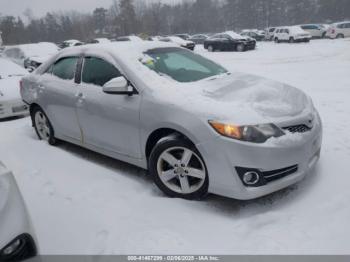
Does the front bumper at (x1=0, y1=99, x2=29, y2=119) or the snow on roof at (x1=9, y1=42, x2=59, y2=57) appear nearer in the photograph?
the front bumper at (x1=0, y1=99, x2=29, y2=119)

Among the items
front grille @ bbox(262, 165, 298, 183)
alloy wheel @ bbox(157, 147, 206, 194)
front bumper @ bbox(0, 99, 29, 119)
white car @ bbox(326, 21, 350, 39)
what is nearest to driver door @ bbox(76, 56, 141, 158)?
alloy wheel @ bbox(157, 147, 206, 194)

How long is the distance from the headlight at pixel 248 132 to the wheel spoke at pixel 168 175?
69cm

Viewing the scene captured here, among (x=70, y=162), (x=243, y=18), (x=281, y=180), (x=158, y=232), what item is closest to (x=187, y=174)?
(x=158, y=232)

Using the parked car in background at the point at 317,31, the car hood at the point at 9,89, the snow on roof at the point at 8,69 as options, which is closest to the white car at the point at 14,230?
the car hood at the point at 9,89

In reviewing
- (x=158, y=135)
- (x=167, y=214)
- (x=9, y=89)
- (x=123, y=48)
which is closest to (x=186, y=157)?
(x=158, y=135)

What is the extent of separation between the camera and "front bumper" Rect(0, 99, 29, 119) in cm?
734

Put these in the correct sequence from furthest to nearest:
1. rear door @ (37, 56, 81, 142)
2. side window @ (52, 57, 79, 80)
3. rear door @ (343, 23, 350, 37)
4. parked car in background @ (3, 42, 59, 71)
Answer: rear door @ (343, 23, 350, 37)
parked car in background @ (3, 42, 59, 71)
side window @ (52, 57, 79, 80)
rear door @ (37, 56, 81, 142)

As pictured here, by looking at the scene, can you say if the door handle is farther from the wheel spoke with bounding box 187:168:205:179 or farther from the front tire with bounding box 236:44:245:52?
the front tire with bounding box 236:44:245:52

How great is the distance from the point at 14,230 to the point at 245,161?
183 centimetres

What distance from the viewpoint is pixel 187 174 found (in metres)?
3.30

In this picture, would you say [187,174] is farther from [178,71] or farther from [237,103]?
[178,71]

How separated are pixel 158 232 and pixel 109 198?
86 centimetres

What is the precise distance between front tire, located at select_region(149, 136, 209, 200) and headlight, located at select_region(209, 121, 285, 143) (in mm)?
341

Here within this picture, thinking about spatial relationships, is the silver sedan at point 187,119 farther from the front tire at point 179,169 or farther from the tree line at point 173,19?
the tree line at point 173,19
